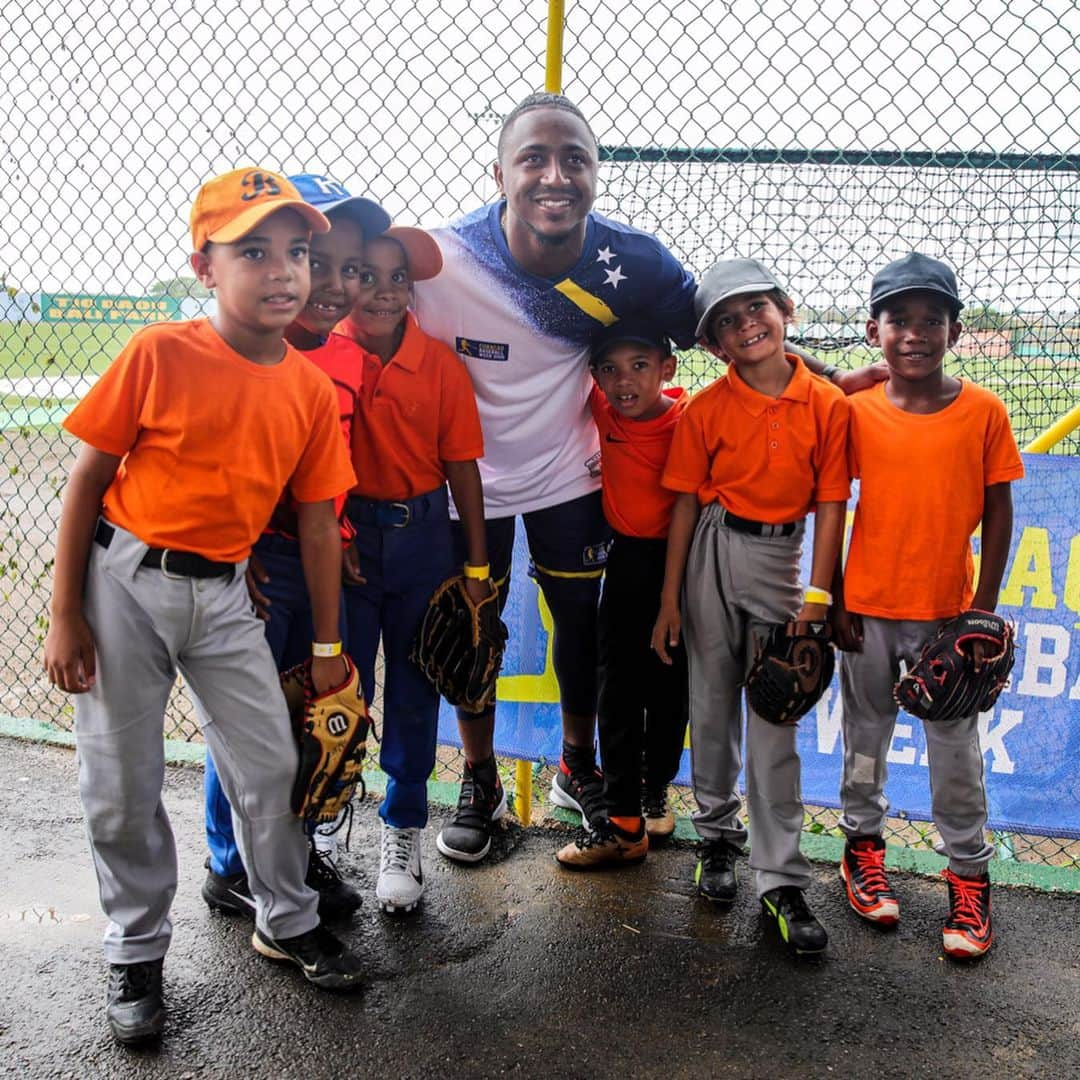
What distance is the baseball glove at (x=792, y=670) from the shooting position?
274 centimetres

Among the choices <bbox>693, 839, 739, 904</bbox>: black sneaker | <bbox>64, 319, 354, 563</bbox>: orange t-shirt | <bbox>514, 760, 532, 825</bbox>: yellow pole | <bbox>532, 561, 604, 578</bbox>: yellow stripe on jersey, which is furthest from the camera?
<bbox>514, 760, 532, 825</bbox>: yellow pole

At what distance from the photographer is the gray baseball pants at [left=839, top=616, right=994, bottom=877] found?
283 cm

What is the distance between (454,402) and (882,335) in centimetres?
123

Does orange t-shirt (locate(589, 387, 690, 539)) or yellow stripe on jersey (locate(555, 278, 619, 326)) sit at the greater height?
yellow stripe on jersey (locate(555, 278, 619, 326))

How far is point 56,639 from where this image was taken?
2.25 meters

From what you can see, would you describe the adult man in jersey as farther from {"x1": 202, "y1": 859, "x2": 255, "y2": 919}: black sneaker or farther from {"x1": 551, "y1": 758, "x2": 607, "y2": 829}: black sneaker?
{"x1": 202, "y1": 859, "x2": 255, "y2": 919}: black sneaker

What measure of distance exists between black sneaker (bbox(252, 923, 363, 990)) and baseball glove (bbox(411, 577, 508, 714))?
30.3 inches

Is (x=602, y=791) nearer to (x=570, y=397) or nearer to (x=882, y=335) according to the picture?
(x=570, y=397)

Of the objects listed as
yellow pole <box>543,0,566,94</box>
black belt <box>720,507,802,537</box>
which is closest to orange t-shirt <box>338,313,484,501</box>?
black belt <box>720,507,802,537</box>

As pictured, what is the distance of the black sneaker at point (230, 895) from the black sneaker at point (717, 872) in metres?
1.37

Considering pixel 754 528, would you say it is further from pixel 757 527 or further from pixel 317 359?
pixel 317 359

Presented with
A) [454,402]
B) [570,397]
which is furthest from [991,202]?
[454,402]

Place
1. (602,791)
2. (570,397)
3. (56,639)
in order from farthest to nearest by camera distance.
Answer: (602,791), (570,397), (56,639)

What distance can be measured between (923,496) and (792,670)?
0.60 metres
